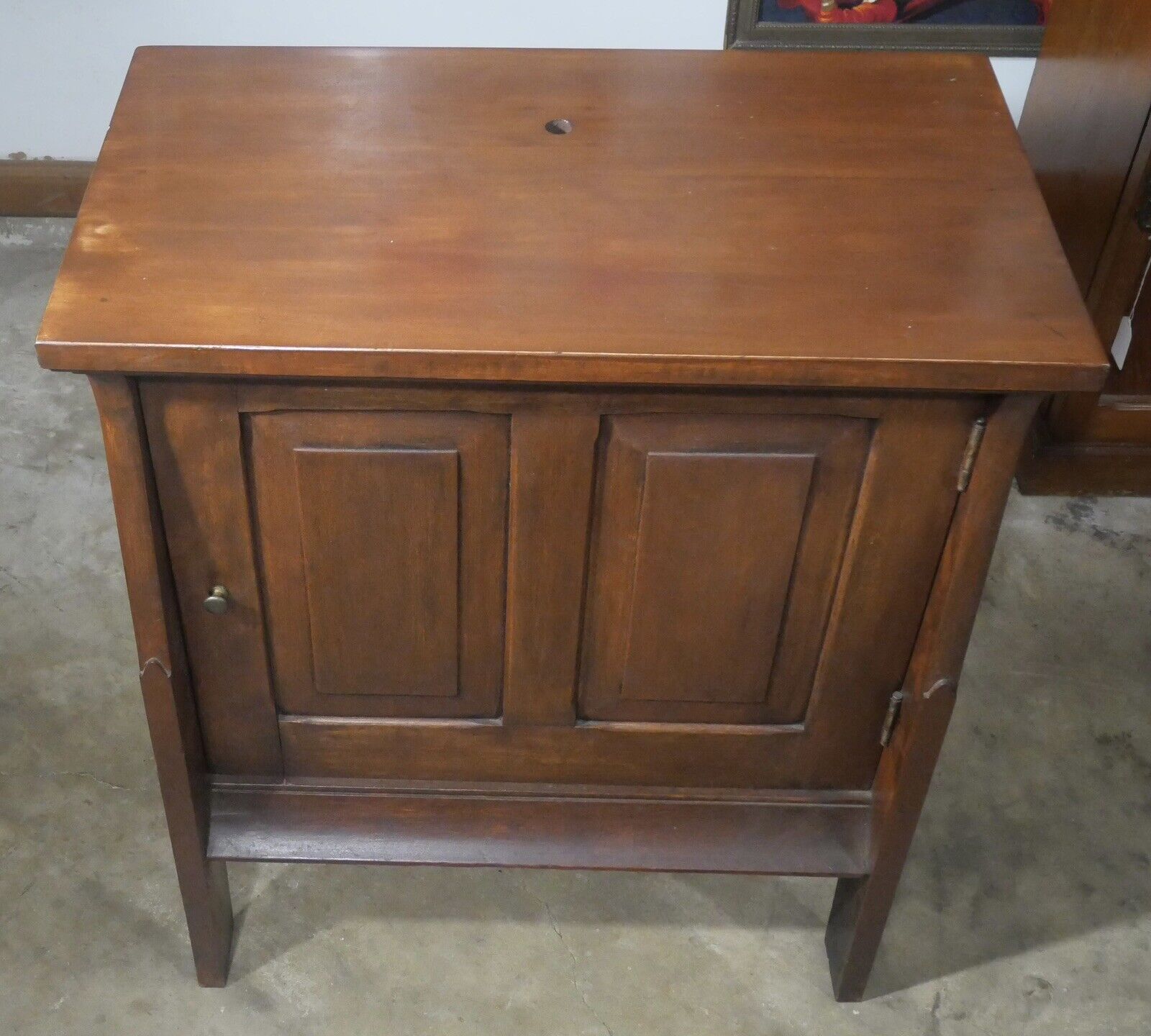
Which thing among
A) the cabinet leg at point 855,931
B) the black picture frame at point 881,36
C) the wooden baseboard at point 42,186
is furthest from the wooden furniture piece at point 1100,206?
the wooden baseboard at point 42,186

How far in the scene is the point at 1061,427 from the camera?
2.18m

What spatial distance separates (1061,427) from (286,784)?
1.31 meters

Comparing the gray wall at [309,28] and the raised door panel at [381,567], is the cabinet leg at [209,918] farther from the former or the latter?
the gray wall at [309,28]

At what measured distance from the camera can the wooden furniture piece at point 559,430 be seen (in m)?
1.12

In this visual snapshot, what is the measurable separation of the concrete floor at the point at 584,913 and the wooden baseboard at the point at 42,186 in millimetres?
926

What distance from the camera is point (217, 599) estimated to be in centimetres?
128

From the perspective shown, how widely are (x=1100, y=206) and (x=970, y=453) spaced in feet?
3.22

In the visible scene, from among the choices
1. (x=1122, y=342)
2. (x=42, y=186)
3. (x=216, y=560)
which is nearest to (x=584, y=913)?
(x=216, y=560)

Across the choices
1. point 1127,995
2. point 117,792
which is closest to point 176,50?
point 117,792

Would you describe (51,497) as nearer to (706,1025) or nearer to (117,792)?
(117,792)

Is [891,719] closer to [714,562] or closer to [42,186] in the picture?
[714,562]

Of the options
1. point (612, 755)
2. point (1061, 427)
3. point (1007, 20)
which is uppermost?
point (1007, 20)

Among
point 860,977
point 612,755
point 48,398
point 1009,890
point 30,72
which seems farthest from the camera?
point 30,72

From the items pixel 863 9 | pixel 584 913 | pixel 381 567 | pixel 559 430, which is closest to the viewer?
pixel 559 430
